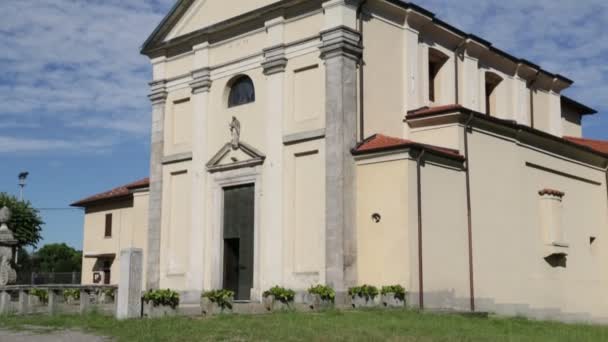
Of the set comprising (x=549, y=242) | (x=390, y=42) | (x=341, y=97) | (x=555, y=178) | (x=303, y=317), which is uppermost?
(x=390, y=42)

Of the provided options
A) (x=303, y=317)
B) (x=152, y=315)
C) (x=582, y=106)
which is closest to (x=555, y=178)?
(x=582, y=106)

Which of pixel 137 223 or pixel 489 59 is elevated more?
pixel 489 59

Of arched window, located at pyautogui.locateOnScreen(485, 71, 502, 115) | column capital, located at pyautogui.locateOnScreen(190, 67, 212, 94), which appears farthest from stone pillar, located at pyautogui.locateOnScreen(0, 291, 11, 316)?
arched window, located at pyautogui.locateOnScreen(485, 71, 502, 115)

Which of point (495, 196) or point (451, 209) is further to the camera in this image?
point (495, 196)

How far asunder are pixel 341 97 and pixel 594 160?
12.9m

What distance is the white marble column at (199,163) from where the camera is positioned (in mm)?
24156

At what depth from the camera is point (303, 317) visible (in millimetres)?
16516

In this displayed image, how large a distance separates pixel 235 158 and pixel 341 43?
540 centimetres

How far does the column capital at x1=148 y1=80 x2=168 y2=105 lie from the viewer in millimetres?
26703

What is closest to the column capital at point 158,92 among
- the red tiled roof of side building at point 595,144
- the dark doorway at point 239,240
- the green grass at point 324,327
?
the dark doorway at point 239,240

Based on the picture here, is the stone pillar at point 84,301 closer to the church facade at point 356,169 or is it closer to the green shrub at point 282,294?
the green shrub at point 282,294

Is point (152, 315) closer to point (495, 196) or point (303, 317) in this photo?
point (303, 317)

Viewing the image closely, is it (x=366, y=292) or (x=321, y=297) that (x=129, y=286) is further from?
(x=366, y=292)

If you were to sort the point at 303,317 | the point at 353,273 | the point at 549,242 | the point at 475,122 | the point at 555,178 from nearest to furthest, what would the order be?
1. the point at 303,317
2. the point at 353,273
3. the point at 475,122
4. the point at 549,242
5. the point at 555,178
